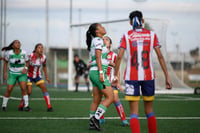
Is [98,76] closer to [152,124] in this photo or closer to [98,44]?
[98,44]

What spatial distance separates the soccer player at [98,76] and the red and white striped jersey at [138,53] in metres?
1.81

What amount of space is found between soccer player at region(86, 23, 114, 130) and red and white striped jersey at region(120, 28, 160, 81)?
181 cm

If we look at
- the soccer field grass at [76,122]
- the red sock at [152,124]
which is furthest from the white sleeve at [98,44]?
the red sock at [152,124]

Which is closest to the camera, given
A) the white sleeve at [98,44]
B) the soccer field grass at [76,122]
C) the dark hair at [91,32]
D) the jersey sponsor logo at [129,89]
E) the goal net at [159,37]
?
the jersey sponsor logo at [129,89]

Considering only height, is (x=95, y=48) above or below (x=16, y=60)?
above

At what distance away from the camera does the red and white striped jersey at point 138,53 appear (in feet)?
24.6

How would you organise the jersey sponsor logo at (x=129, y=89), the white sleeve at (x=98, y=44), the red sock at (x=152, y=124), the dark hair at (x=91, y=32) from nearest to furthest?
the jersey sponsor logo at (x=129, y=89) < the red sock at (x=152, y=124) < the white sleeve at (x=98, y=44) < the dark hair at (x=91, y=32)

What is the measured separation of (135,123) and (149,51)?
46.9 inches

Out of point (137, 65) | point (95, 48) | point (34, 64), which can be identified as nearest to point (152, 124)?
point (137, 65)

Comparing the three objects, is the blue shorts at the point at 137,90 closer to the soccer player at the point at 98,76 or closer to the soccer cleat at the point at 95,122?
the soccer player at the point at 98,76

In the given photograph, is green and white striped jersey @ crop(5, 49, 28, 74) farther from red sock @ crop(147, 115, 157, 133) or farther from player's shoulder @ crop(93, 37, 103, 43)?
red sock @ crop(147, 115, 157, 133)

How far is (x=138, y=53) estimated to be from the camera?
24.6ft

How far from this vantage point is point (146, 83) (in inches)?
297

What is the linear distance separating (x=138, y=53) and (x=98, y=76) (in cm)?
211
